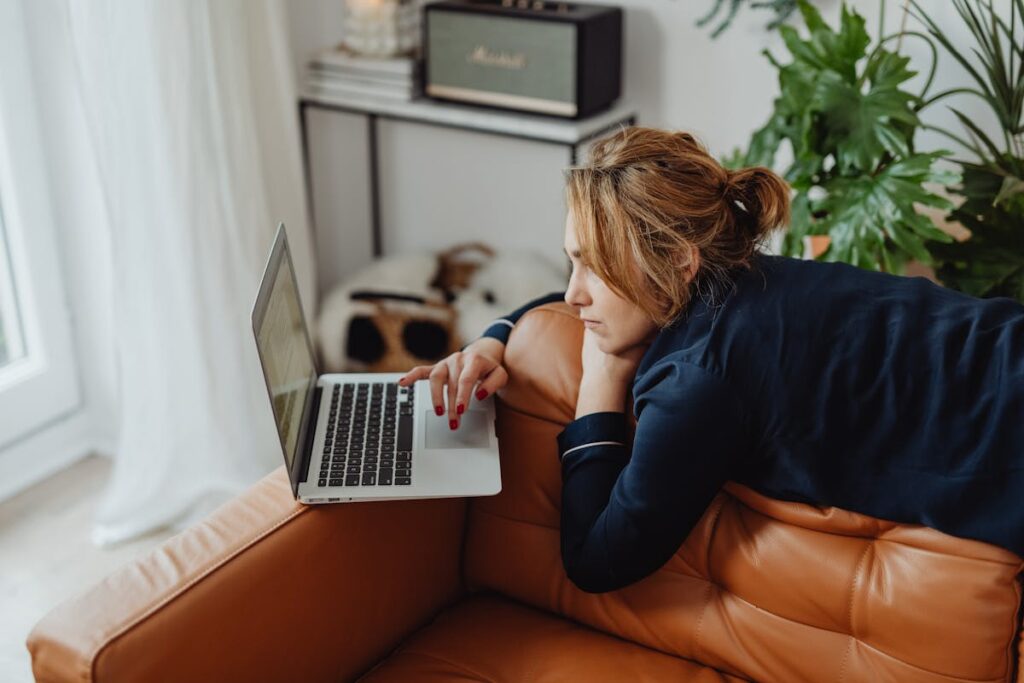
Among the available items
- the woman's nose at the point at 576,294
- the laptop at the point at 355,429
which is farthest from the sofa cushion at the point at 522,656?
the woman's nose at the point at 576,294

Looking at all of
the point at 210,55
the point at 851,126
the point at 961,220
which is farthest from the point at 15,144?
the point at 961,220

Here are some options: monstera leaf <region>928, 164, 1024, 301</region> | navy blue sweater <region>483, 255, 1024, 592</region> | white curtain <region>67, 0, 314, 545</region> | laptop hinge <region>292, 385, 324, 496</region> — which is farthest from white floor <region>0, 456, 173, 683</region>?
monstera leaf <region>928, 164, 1024, 301</region>

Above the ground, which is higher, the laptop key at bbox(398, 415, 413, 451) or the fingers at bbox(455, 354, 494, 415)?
the fingers at bbox(455, 354, 494, 415)

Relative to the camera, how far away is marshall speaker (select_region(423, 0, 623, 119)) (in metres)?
2.32

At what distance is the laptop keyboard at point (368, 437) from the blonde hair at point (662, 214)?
352 mm

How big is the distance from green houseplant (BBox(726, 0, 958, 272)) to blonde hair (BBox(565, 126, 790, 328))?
0.53m

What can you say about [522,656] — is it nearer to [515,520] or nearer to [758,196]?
[515,520]

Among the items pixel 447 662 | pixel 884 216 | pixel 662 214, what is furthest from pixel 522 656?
pixel 884 216

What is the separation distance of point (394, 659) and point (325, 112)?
1.83m

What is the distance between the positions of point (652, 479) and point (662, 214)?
30 cm

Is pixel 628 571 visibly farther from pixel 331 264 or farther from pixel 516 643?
pixel 331 264

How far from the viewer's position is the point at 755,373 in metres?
1.25

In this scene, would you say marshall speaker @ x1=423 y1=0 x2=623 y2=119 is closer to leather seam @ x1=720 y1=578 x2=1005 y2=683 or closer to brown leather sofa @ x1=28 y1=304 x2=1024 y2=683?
brown leather sofa @ x1=28 y1=304 x2=1024 y2=683

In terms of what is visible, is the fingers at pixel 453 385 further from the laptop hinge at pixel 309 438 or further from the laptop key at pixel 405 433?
the laptop hinge at pixel 309 438
